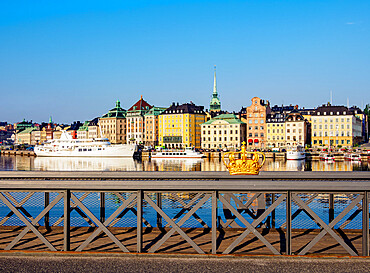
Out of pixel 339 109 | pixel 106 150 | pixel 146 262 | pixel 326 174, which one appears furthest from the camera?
pixel 339 109

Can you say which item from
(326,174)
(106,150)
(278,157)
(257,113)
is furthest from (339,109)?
(326,174)

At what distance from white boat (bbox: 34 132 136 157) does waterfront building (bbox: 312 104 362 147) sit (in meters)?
53.9

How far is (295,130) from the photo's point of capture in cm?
14825

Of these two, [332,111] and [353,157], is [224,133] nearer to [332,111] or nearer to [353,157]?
[332,111]

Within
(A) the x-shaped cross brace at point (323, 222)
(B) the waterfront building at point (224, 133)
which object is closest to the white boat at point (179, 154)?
(B) the waterfront building at point (224, 133)

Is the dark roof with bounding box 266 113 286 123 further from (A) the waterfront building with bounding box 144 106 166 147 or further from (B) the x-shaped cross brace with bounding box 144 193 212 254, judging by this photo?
(B) the x-shaped cross brace with bounding box 144 193 212 254

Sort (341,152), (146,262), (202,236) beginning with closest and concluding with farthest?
(146,262), (202,236), (341,152)

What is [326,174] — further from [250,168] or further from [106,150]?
[106,150]

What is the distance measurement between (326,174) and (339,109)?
458 ft

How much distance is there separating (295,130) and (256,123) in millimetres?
12297

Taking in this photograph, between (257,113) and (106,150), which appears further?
(257,113)

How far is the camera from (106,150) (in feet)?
448

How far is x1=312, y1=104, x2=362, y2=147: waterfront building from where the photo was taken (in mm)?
143125

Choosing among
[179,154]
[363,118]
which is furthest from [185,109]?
[363,118]
